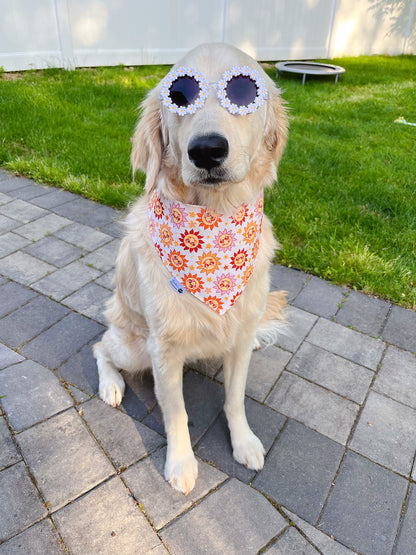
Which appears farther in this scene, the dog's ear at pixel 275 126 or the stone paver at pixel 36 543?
the dog's ear at pixel 275 126

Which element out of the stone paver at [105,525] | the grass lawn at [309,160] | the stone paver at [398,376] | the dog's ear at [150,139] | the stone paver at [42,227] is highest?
the dog's ear at [150,139]

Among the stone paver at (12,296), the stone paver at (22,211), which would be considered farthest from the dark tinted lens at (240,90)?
the stone paver at (22,211)

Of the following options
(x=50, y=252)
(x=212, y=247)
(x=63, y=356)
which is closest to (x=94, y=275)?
(x=50, y=252)

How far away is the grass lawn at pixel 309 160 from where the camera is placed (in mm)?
3574

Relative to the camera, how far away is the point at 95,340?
271 cm

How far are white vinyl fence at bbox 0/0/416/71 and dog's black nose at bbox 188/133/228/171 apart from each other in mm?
7842

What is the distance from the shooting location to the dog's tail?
275 cm

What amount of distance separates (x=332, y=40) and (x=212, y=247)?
12.4 m

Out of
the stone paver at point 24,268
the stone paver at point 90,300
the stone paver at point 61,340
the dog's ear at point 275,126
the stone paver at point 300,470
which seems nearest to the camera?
the dog's ear at point 275,126

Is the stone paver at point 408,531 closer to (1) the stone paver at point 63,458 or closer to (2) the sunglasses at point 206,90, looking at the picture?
(1) the stone paver at point 63,458

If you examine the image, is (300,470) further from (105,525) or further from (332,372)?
(105,525)

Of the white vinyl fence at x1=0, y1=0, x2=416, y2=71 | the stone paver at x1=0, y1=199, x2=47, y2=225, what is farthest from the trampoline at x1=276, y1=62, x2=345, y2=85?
the stone paver at x1=0, y1=199, x2=47, y2=225

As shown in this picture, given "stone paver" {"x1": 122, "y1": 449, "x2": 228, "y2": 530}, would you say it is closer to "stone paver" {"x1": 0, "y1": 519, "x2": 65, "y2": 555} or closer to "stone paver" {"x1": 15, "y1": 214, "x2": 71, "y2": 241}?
"stone paver" {"x1": 0, "y1": 519, "x2": 65, "y2": 555}

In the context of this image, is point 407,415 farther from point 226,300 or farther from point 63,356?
point 63,356
